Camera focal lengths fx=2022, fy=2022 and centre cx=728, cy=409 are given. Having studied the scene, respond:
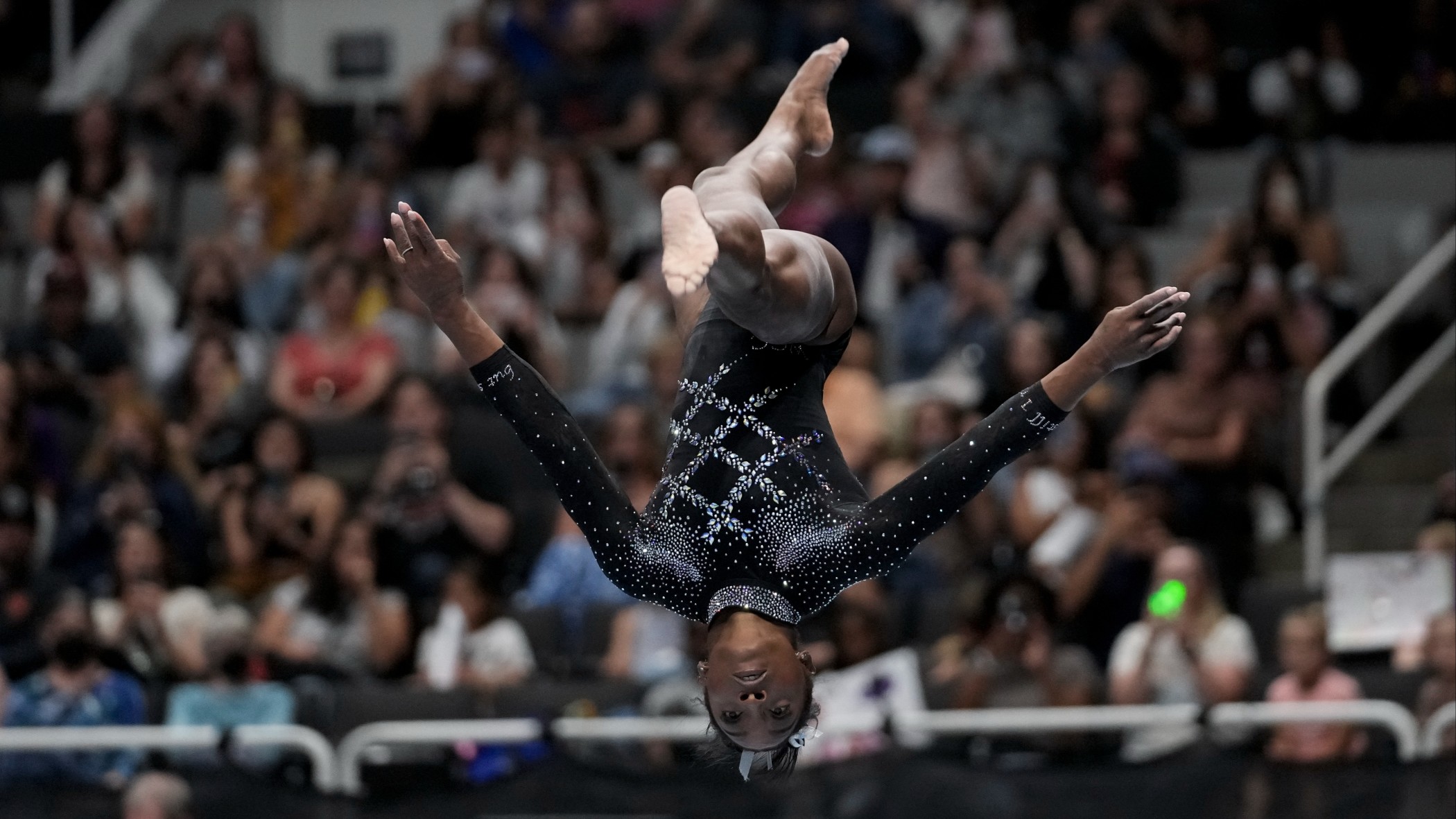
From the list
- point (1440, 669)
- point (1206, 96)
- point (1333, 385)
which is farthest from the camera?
point (1206, 96)

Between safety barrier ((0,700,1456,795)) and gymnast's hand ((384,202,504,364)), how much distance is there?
2399 mm

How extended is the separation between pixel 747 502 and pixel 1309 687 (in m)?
3.20

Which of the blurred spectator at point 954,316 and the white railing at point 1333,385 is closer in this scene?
the white railing at point 1333,385

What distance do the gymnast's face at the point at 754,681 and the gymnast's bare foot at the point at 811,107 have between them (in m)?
1.54

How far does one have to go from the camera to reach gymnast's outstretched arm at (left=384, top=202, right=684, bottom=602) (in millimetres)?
4191

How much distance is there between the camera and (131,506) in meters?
8.38

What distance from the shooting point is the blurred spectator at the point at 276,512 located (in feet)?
→ 27.2

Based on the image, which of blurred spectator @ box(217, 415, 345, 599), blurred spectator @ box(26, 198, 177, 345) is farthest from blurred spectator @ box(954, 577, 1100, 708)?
blurred spectator @ box(26, 198, 177, 345)

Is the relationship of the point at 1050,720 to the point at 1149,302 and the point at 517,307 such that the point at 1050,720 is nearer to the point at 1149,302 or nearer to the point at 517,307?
the point at 1149,302

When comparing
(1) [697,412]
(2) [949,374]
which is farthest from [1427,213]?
(1) [697,412]

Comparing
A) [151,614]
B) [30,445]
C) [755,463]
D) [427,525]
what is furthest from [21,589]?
[755,463]

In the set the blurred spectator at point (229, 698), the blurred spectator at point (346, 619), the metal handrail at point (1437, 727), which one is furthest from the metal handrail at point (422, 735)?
the metal handrail at point (1437, 727)

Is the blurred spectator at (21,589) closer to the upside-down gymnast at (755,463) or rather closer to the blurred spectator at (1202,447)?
the upside-down gymnast at (755,463)

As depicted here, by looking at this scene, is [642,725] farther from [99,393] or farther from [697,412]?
[99,393]
